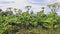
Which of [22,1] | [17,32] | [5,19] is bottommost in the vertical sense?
[17,32]

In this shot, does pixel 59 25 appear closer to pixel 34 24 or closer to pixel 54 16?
pixel 54 16

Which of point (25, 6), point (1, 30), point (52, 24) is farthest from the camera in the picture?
point (25, 6)

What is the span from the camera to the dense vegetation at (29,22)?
3.93 meters

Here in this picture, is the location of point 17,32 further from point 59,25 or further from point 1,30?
point 59,25

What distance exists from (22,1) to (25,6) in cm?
27

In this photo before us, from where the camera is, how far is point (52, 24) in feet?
13.5

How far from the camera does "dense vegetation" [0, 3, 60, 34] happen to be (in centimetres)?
393

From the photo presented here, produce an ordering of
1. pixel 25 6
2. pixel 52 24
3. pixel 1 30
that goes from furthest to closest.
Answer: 1. pixel 25 6
2. pixel 52 24
3. pixel 1 30

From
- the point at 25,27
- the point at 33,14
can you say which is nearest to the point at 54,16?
the point at 33,14

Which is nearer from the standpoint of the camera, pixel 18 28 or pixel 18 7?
pixel 18 28

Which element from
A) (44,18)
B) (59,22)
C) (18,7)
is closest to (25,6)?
(18,7)

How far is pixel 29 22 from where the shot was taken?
406cm

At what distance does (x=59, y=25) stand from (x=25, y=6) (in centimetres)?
97

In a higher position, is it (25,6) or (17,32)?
(25,6)
